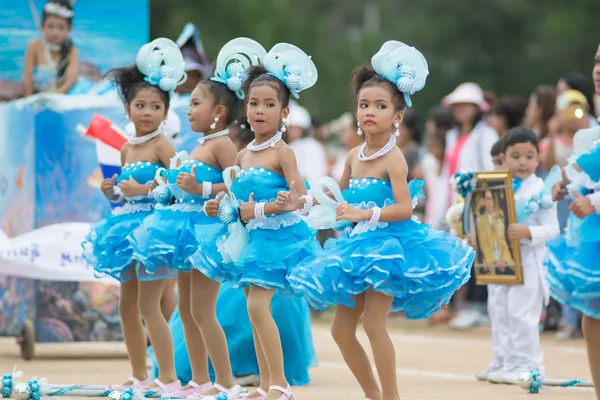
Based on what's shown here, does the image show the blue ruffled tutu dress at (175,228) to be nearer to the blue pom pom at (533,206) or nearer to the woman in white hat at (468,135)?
the blue pom pom at (533,206)

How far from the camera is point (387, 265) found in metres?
5.70

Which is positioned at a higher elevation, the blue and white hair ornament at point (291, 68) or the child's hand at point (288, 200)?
the blue and white hair ornament at point (291, 68)

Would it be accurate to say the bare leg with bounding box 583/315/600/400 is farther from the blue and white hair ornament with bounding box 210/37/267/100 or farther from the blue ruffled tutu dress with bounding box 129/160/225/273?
the blue and white hair ornament with bounding box 210/37/267/100

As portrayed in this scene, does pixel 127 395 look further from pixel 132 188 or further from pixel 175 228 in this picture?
pixel 132 188

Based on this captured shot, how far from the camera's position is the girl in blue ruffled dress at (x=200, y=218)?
6.65 m

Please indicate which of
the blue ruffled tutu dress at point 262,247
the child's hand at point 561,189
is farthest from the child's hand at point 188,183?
the child's hand at point 561,189

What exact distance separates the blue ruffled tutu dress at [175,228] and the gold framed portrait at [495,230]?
1948 mm

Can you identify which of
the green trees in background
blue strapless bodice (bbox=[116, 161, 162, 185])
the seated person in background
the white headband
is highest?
the green trees in background

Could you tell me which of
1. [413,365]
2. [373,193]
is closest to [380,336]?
[373,193]

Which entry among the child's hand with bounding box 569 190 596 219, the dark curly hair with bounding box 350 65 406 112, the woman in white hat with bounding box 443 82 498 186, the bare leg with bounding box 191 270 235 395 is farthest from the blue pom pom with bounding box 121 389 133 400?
the woman in white hat with bounding box 443 82 498 186

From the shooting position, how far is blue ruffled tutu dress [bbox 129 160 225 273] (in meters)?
6.62

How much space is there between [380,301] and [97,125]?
3.38 meters

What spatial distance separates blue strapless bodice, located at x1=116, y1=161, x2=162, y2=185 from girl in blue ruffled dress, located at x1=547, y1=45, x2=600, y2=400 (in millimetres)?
2491

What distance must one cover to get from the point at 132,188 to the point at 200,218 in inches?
20.4
